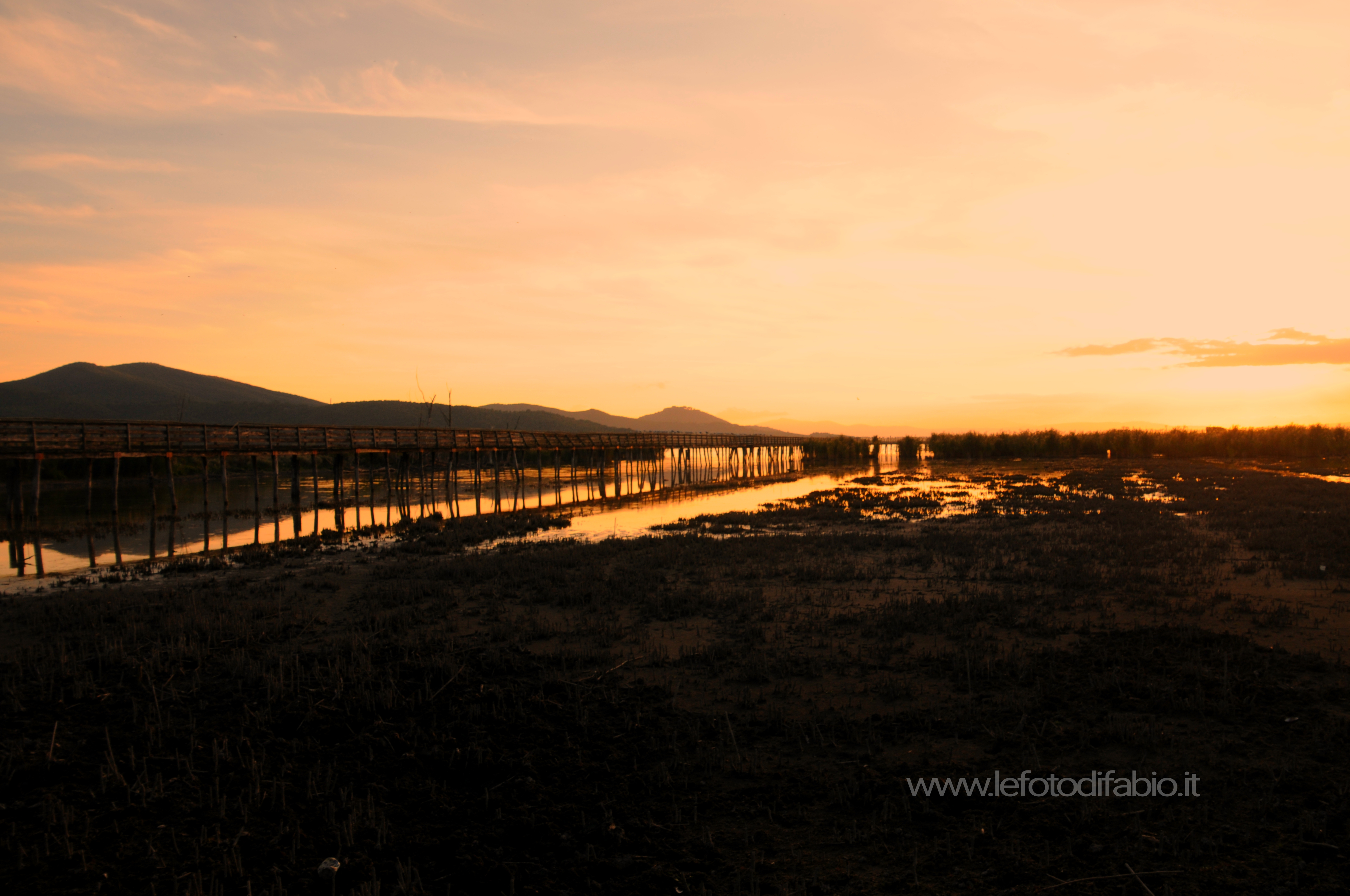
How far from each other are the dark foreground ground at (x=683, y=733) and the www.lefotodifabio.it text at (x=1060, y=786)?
0.10 metres

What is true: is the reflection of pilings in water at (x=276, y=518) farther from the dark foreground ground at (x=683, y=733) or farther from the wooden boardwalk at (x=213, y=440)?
the dark foreground ground at (x=683, y=733)

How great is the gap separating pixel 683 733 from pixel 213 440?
32498mm

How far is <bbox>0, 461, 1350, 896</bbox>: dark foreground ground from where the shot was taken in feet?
15.1

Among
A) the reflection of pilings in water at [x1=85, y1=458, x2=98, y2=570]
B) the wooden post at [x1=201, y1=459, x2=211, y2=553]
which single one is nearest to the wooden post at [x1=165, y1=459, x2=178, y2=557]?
the wooden post at [x1=201, y1=459, x2=211, y2=553]

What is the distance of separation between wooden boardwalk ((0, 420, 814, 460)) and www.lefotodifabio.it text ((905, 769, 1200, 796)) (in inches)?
1151

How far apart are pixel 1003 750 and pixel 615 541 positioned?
570 inches

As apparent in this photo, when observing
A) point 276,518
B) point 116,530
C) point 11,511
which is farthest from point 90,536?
point 276,518

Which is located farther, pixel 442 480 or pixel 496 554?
pixel 442 480

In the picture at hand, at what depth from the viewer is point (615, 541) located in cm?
1986

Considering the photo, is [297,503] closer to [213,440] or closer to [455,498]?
[213,440]

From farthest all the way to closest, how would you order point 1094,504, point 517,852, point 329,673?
point 1094,504 → point 329,673 → point 517,852

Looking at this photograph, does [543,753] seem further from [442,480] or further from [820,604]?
[442,480]

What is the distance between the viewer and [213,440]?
103 ft

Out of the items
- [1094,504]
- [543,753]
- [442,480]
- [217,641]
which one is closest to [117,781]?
[543,753]
